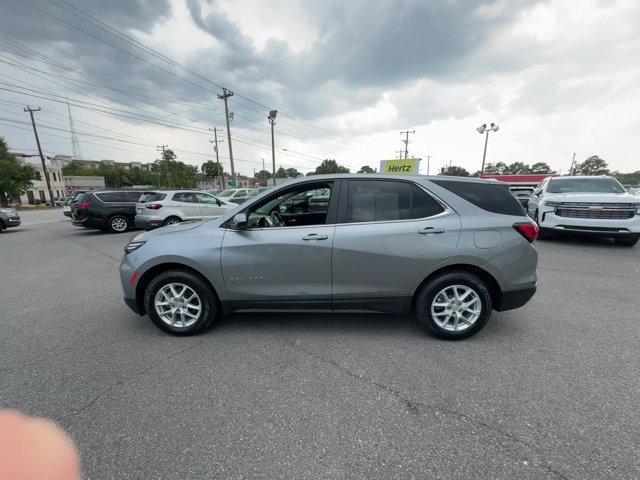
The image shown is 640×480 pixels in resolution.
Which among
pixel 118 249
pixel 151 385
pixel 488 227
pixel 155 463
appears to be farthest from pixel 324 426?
pixel 118 249

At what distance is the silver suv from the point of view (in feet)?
9.71

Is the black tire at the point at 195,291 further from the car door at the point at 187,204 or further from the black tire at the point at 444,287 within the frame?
the car door at the point at 187,204

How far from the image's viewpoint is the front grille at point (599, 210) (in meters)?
6.76

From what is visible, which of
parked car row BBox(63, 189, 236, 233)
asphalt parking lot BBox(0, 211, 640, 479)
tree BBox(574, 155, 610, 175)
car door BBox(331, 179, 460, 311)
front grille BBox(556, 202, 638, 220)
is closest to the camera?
asphalt parking lot BBox(0, 211, 640, 479)

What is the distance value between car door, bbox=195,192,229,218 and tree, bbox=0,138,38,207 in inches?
1655

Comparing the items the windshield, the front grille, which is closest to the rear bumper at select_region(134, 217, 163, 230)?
the front grille

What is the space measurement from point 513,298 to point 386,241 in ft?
4.78

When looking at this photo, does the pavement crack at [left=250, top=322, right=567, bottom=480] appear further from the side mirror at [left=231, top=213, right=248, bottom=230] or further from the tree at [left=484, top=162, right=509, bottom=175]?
the tree at [left=484, top=162, right=509, bottom=175]

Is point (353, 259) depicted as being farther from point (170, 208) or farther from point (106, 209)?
point (106, 209)

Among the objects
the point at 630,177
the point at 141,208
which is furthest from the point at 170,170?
the point at 630,177

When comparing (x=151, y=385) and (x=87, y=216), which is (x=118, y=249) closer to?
(x=87, y=216)

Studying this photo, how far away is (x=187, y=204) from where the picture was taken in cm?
1032

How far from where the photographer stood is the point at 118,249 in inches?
330

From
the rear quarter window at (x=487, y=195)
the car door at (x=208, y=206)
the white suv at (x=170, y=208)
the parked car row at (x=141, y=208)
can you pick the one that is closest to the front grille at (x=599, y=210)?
the rear quarter window at (x=487, y=195)
